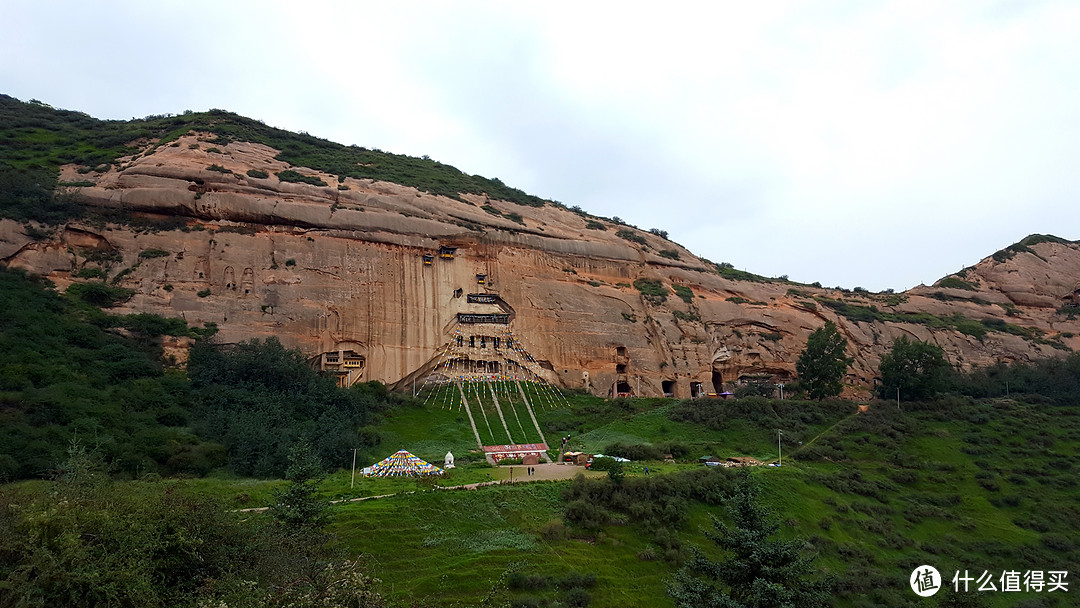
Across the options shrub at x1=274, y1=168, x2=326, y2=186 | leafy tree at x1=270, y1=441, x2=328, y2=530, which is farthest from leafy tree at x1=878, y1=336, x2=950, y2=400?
shrub at x1=274, y1=168, x2=326, y2=186

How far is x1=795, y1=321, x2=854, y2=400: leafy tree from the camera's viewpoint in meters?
40.6

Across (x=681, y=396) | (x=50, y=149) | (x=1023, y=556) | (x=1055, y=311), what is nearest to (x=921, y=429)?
(x=1023, y=556)

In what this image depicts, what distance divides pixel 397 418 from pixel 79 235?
66.9ft

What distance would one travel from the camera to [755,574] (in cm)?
1276

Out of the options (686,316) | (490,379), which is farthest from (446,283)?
(686,316)

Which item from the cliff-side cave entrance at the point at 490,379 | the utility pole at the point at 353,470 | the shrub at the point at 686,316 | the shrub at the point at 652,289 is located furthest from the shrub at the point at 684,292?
the utility pole at the point at 353,470

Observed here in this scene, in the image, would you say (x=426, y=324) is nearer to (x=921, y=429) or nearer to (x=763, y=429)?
(x=763, y=429)

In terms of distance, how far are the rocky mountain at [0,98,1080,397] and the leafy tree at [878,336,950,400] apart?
493cm

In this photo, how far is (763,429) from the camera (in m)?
35.4

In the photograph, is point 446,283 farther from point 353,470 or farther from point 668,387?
point 353,470

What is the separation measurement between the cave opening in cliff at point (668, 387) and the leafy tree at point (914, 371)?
14.2m

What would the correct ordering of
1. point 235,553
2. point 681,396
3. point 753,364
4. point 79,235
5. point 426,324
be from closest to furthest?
1. point 235,553
2. point 79,235
3. point 426,324
4. point 681,396
5. point 753,364

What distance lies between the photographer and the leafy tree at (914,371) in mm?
39781
